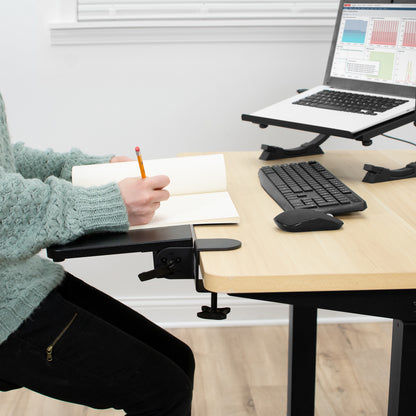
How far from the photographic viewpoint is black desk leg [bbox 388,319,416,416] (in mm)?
944

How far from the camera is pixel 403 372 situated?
3.18ft

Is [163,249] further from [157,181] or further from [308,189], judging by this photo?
[308,189]

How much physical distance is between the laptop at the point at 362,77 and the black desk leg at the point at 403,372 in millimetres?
537

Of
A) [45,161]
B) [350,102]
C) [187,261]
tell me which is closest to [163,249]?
[187,261]

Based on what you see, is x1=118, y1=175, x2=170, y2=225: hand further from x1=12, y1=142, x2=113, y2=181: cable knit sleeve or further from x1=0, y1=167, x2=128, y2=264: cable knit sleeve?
x1=12, y1=142, x2=113, y2=181: cable knit sleeve

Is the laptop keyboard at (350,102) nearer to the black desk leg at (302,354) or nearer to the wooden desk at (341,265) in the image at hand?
the wooden desk at (341,265)

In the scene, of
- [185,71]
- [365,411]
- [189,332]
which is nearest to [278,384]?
[365,411]

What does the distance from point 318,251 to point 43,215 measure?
1.44 feet

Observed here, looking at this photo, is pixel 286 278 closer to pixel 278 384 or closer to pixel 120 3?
pixel 278 384

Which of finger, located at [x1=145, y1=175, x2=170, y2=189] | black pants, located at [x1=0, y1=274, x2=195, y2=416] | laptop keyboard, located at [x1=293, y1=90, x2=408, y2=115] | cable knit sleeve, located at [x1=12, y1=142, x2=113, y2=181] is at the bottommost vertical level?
black pants, located at [x1=0, y1=274, x2=195, y2=416]

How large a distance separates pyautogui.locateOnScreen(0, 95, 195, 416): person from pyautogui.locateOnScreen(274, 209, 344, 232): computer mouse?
0.68 ft

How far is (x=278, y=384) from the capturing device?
1.97 metres

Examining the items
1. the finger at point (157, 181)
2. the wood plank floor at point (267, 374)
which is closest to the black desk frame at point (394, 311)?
the finger at point (157, 181)

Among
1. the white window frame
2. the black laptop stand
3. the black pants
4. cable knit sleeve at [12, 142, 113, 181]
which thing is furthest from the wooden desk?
the white window frame
